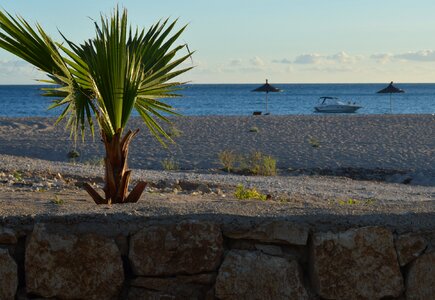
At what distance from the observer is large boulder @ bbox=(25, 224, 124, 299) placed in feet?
13.4

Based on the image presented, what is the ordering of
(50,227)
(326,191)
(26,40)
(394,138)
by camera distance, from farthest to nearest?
(394,138) < (326,191) < (26,40) < (50,227)

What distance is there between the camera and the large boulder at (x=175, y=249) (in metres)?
4.11

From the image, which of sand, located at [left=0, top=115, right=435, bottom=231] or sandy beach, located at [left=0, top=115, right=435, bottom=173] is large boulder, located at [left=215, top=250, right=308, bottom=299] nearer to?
sand, located at [left=0, top=115, right=435, bottom=231]

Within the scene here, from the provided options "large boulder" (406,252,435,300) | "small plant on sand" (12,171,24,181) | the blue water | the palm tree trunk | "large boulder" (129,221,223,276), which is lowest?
the blue water

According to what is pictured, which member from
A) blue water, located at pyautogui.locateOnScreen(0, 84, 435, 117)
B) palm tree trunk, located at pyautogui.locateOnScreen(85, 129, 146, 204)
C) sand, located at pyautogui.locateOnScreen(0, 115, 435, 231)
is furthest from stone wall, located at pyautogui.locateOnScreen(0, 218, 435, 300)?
blue water, located at pyautogui.locateOnScreen(0, 84, 435, 117)

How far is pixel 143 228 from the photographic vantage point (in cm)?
413

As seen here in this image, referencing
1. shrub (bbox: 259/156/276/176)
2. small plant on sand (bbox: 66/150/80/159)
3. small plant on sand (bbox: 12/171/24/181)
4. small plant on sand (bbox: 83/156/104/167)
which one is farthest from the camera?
small plant on sand (bbox: 66/150/80/159)

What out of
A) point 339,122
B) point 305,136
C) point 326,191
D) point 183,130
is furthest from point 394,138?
point 326,191

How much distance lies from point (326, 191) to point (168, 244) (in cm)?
753

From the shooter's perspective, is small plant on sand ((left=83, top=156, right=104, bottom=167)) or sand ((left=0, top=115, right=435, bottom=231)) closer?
sand ((left=0, top=115, right=435, bottom=231))

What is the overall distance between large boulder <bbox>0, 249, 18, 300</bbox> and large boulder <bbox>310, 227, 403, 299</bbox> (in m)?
1.54

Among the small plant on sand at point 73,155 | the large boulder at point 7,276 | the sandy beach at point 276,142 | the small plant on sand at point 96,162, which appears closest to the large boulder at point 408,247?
the large boulder at point 7,276

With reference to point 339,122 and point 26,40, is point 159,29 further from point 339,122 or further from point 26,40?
point 339,122

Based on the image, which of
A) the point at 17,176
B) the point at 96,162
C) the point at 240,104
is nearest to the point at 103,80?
the point at 17,176
